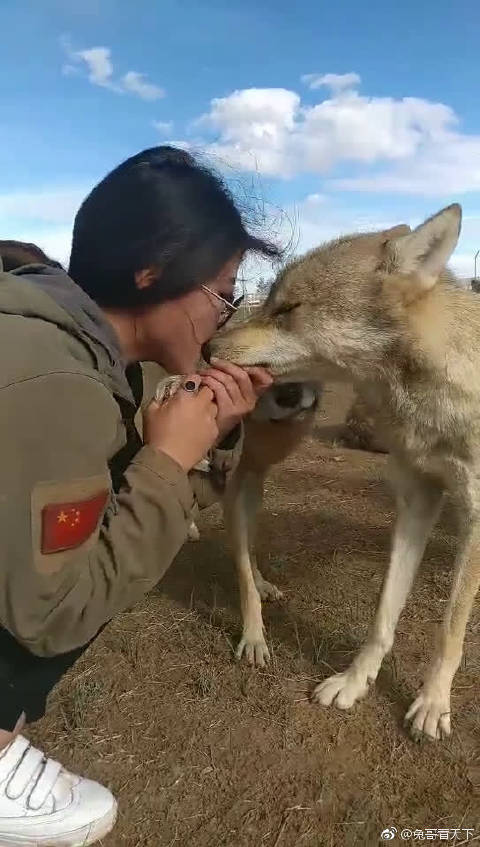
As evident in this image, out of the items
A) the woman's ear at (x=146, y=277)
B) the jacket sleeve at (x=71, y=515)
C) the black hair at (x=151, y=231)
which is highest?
the black hair at (x=151, y=231)

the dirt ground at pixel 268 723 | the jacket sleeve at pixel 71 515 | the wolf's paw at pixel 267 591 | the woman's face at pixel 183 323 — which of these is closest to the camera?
the jacket sleeve at pixel 71 515

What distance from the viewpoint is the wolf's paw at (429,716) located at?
2598 mm

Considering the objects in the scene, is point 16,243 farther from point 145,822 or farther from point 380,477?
point 380,477

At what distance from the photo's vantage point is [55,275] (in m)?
1.81

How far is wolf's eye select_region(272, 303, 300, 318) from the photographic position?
2735 millimetres

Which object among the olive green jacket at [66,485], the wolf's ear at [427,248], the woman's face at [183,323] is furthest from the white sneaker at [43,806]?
the wolf's ear at [427,248]

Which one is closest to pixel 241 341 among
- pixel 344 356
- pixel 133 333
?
pixel 344 356

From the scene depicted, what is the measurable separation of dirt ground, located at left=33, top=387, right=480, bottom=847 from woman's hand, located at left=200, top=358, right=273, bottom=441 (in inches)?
48.7

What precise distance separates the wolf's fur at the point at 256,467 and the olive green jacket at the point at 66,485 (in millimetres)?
1248

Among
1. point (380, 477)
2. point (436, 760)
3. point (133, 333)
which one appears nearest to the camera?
point (133, 333)

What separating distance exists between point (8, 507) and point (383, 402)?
5.60 feet

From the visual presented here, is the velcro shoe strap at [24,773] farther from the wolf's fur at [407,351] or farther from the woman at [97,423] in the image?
the wolf's fur at [407,351]

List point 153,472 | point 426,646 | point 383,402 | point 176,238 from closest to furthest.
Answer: point 153,472 → point 176,238 → point 383,402 → point 426,646

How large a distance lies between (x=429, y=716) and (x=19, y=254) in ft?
7.57
